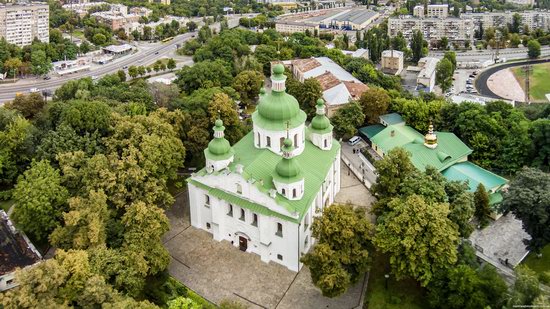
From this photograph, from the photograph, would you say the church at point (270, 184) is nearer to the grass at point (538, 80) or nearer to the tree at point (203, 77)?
the tree at point (203, 77)

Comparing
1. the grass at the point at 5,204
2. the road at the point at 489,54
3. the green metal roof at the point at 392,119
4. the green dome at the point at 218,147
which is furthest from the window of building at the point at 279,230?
the road at the point at 489,54

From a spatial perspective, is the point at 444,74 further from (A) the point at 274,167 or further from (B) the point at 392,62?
(A) the point at 274,167

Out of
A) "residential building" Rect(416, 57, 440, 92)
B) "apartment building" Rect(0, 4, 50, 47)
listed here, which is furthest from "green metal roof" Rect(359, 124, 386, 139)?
"apartment building" Rect(0, 4, 50, 47)

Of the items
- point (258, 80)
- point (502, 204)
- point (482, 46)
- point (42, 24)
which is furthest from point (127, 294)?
point (482, 46)

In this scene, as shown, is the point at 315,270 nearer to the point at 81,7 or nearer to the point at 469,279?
the point at 469,279

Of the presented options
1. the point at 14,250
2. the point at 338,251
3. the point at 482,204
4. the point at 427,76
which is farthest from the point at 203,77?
the point at 427,76

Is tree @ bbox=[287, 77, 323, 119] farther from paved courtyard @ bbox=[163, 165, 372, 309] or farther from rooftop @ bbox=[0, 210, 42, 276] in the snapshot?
rooftop @ bbox=[0, 210, 42, 276]
